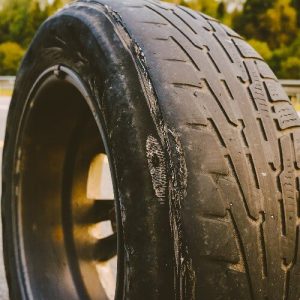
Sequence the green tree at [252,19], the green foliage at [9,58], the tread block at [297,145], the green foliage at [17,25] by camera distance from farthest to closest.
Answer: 1. the green foliage at [17,25]
2. the green foliage at [9,58]
3. the green tree at [252,19]
4. the tread block at [297,145]

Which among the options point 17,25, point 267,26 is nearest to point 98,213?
point 267,26

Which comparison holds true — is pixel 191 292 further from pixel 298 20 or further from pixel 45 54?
pixel 298 20

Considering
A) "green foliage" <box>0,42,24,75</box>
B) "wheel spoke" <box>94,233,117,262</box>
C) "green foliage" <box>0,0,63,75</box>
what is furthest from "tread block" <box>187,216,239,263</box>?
"green foliage" <box>0,0,63,75</box>

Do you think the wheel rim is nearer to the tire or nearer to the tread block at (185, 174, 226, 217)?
the tire

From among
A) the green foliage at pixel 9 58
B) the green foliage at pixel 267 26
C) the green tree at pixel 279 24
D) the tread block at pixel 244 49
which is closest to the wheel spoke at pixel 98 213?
the tread block at pixel 244 49

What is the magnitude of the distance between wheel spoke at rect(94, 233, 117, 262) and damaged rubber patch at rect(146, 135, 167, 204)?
80 centimetres

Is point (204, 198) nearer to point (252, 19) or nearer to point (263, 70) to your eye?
point (263, 70)

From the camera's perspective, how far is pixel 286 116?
1204 mm

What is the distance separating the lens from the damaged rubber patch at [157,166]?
101 centimetres

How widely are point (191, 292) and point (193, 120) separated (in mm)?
312

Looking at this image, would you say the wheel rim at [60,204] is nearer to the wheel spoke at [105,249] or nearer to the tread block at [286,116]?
the wheel spoke at [105,249]

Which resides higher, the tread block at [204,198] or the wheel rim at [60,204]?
the tread block at [204,198]

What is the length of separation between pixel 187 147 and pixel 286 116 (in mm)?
293

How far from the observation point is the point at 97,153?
1.80 metres
